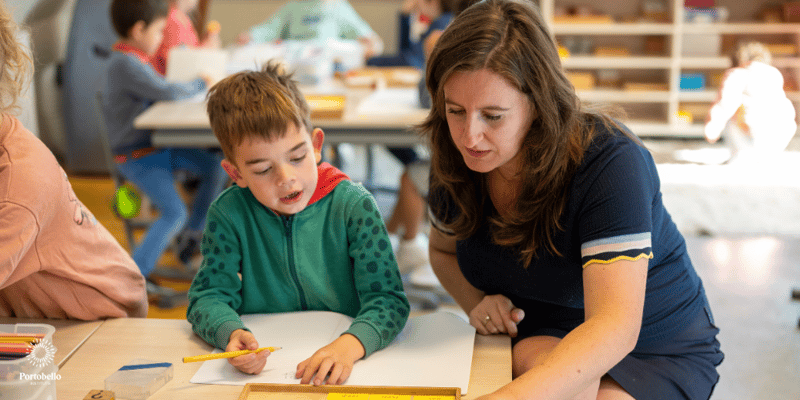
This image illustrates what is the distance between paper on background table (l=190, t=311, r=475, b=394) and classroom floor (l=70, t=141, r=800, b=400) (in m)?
1.12

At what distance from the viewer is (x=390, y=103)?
2766 millimetres

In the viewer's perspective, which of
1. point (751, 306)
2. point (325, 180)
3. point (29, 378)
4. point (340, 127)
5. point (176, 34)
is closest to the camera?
point (29, 378)

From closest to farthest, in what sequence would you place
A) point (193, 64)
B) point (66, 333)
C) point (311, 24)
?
point (66, 333) < point (193, 64) < point (311, 24)

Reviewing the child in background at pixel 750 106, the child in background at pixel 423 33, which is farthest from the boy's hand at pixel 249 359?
the child in background at pixel 750 106

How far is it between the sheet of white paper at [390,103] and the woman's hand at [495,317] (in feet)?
5.05

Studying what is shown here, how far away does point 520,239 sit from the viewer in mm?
1104

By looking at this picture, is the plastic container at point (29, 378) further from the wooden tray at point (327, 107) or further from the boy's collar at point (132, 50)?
the boy's collar at point (132, 50)

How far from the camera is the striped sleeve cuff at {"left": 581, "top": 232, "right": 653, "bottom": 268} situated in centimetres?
96

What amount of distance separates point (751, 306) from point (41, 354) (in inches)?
99.5

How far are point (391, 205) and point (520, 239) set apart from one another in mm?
2740

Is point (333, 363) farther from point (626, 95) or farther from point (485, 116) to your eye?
point (626, 95)

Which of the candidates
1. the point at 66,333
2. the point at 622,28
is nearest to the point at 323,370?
the point at 66,333

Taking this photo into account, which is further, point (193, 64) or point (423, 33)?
point (423, 33)

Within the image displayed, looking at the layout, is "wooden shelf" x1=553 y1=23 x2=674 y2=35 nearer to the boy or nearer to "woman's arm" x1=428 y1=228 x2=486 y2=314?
"woman's arm" x1=428 y1=228 x2=486 y2=314
